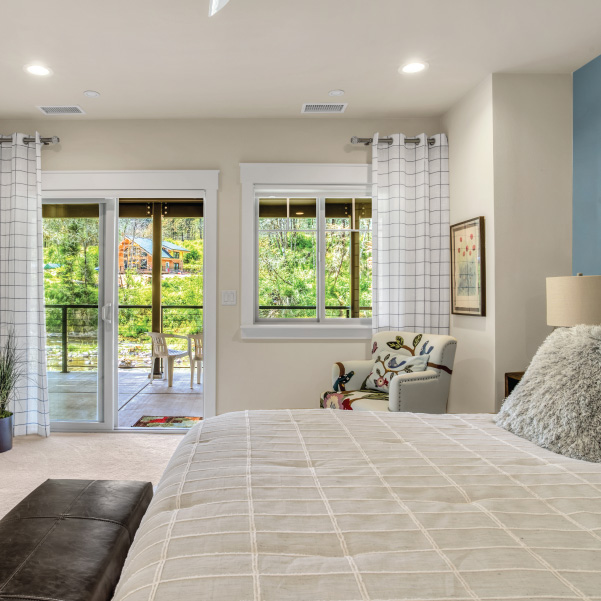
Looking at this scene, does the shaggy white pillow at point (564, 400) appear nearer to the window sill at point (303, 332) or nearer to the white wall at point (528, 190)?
the white wall at point (528, 190)

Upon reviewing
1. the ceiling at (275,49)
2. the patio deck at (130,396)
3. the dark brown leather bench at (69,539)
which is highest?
the ceiling at (275,49)

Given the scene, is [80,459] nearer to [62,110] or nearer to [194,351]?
[62,110]

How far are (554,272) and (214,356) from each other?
261 cm

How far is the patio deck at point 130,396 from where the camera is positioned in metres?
4.18

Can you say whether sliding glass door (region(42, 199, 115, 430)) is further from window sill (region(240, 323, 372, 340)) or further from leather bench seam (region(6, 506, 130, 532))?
leather bench seam (region(6, 506, 130, 532))

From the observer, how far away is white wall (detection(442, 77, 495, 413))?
10.8ft

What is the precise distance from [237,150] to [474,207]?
76.8 inches

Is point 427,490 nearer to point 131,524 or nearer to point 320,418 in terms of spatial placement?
point 320,418

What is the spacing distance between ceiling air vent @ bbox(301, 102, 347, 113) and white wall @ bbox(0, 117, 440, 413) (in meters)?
0.18

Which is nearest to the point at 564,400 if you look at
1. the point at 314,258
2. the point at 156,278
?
the point at 314,258

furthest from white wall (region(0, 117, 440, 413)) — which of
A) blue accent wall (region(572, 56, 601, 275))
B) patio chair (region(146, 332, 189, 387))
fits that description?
patio chair (region(146, 332, 189, 387))

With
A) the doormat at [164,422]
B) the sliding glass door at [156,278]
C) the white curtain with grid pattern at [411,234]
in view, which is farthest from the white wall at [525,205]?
the sliding glass door at [156,278]

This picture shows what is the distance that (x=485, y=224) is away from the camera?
337cm

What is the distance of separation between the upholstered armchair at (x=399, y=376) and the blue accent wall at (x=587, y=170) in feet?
3.21
